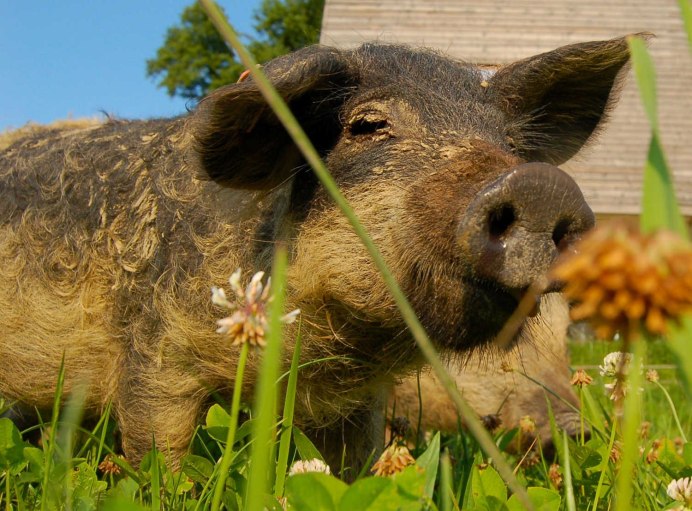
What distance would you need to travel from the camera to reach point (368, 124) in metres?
2.76

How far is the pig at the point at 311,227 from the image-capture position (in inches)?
87.6

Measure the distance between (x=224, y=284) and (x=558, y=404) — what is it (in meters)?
2.49

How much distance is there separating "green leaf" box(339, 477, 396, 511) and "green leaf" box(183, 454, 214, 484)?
1005 millimetres

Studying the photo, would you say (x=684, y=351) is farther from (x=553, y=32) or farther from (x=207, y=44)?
(x=207, y=44)

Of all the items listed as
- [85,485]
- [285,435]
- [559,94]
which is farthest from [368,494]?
[559,94]

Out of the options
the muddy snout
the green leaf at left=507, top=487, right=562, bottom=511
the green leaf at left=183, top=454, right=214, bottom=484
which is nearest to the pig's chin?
the muddy snout

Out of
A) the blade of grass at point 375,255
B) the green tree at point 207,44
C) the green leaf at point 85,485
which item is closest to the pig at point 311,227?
the green leaf at point 85,485

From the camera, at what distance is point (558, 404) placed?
15.4ft

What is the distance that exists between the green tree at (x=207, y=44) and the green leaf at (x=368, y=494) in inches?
1662

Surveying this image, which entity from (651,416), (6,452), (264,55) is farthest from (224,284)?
(264,55)

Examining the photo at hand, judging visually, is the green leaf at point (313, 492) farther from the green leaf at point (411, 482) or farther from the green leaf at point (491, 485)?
the green leaf at point (491, 485)

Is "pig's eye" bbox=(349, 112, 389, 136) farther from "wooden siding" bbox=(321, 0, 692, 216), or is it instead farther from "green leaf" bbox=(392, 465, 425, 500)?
"wooden siding" bbox=(321, 0, 692, 216)

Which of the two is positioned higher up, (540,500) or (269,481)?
(269,481)

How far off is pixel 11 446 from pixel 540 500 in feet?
4.95
